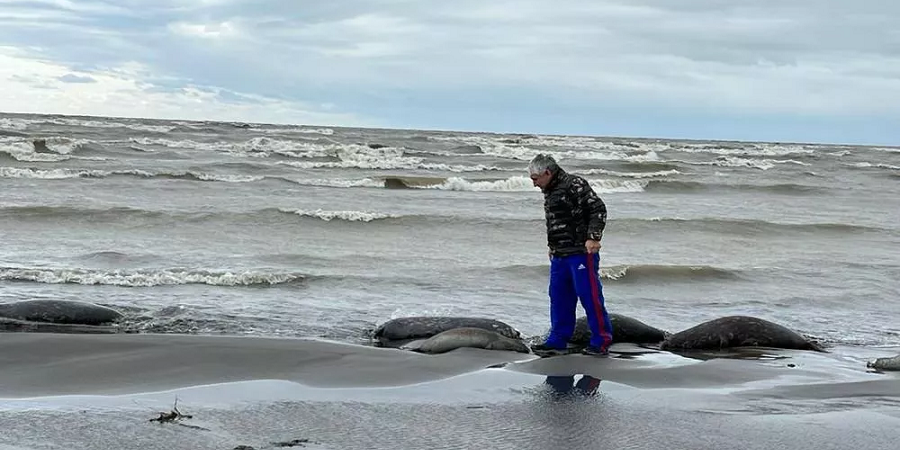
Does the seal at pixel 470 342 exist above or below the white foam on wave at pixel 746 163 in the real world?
below

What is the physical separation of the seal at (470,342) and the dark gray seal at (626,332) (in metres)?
0.84

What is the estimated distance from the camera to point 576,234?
856cm

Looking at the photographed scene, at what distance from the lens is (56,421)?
221 inches

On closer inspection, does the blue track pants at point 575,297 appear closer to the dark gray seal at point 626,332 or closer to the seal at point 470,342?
the dark gray seal at point 626,332

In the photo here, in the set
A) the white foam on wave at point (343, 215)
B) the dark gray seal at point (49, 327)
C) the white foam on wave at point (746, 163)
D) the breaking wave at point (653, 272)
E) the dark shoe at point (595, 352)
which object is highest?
the white foam on wave at point (746, 163)

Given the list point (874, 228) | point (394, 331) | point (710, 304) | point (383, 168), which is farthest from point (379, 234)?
point (383, 168)

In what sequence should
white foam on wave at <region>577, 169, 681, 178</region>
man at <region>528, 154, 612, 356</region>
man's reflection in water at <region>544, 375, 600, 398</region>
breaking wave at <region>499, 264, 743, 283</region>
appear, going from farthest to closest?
white foam on wave at <region>577, 169, 681, 178</region>
breaking wave at <region>499, 264, 743, 283</region>
man at <region>528, 154, 612, 356</region>
man's reflection in water at <region>544, 375, 600, 398</region>

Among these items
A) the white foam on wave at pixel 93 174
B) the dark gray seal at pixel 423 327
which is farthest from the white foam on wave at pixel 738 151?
the dark gray seal at pixel 423 327

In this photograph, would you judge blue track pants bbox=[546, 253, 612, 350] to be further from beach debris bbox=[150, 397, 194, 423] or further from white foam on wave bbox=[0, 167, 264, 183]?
white foam on wave bbox=[0, 167, 264, 183]

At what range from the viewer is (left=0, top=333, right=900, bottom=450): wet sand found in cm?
554

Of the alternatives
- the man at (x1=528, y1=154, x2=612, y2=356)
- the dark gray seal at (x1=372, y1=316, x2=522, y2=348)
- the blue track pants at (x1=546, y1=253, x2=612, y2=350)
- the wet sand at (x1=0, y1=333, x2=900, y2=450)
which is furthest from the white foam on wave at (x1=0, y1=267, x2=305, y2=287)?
the man at (x1=528, y1=154, x2=612, y2=356)

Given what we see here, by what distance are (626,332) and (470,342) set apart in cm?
179

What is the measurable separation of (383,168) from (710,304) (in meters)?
24.8

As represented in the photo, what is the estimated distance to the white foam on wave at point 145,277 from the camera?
11852 millimetres
